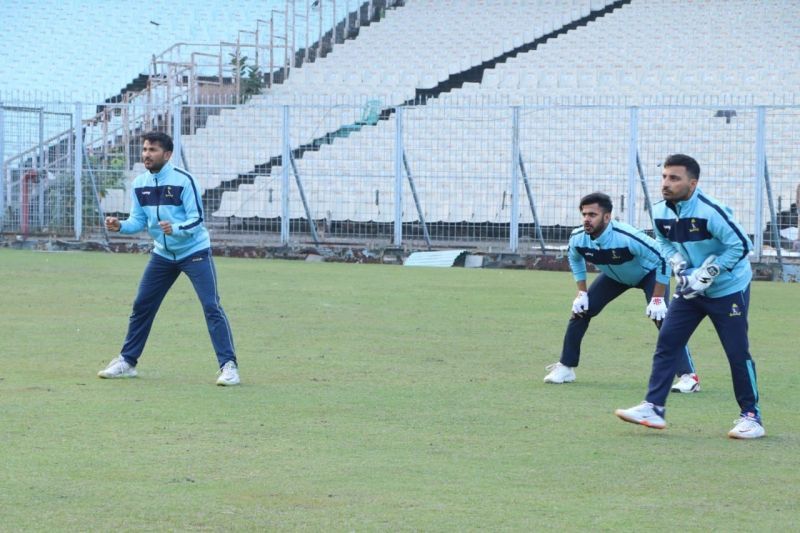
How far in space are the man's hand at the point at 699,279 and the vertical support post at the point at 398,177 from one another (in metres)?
15.6

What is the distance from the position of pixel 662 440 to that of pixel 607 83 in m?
21.0

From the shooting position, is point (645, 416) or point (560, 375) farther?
point (560, 375)

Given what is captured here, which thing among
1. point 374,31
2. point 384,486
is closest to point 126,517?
point 384,486

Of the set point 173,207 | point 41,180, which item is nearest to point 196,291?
point 173,207

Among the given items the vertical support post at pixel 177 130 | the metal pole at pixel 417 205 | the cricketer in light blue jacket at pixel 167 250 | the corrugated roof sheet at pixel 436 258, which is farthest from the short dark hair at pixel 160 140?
the vertical support post at pixel 177 130

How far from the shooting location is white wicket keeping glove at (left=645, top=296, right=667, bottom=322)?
9523 millimetres

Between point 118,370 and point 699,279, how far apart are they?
4.41m

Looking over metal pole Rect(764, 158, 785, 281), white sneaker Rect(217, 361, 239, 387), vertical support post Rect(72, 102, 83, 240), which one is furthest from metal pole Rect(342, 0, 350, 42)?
white sneaker Rect(217, 361, 239, 387)

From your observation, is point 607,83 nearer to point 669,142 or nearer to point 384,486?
point 669,142

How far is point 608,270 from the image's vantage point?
9977mm

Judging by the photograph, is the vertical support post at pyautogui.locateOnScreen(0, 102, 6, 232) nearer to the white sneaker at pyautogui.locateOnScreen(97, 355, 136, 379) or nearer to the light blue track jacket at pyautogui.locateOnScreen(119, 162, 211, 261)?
the light blue track jacket at pyautogui.locateOnScreen(119, 162, 211, 261)

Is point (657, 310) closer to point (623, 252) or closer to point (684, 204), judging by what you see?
point (623, 252)

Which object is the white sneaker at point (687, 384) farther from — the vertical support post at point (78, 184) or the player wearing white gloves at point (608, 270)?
the vertical support post at point (78, 184)

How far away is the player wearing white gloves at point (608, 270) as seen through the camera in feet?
31.4
